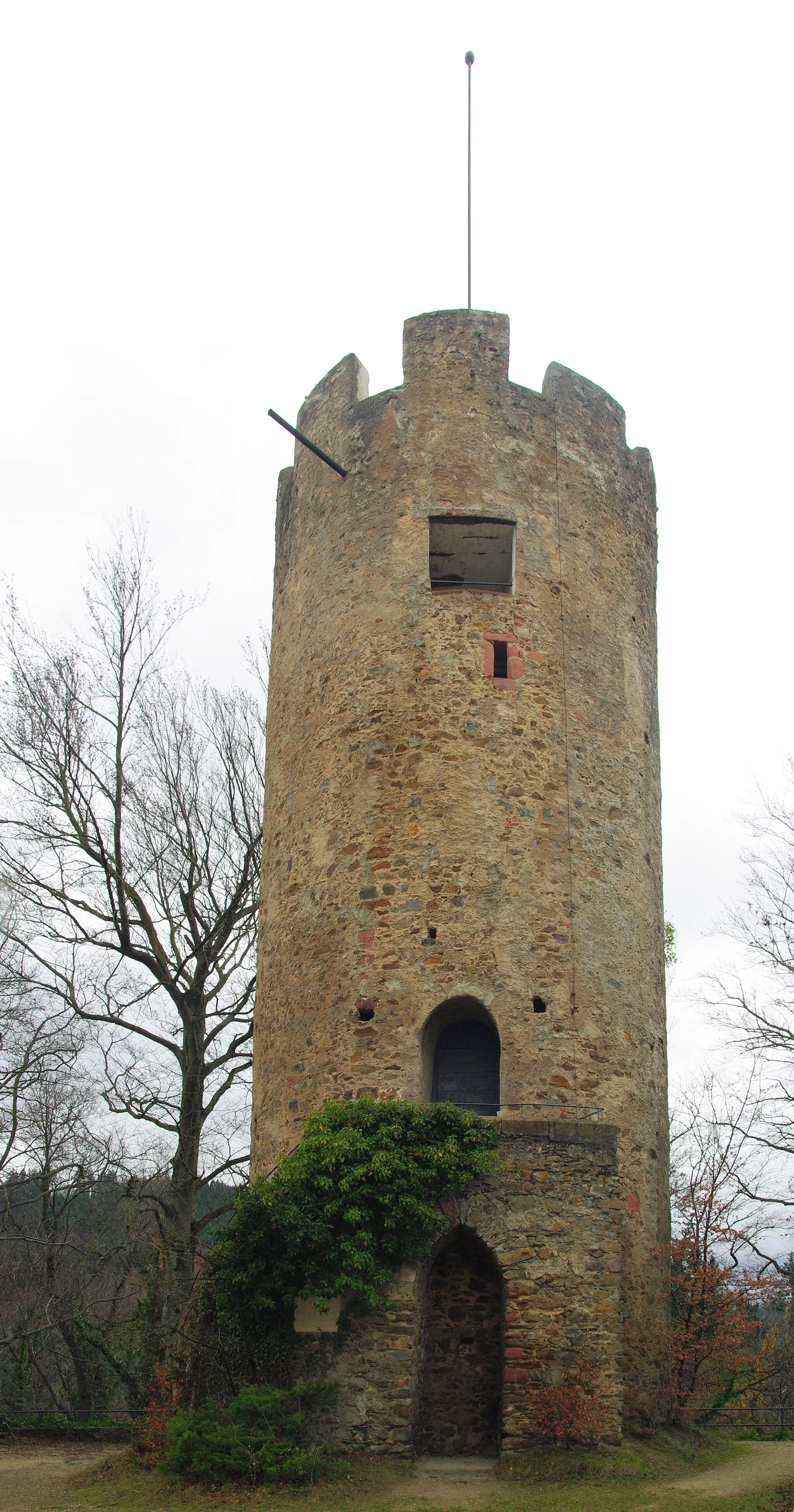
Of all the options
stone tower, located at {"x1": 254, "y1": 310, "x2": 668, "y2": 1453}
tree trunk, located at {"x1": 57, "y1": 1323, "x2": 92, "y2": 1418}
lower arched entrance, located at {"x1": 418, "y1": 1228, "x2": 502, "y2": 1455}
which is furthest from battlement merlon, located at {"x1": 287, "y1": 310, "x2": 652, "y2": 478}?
tree trunk, located at {"x1": 57, "y1": 1323, "x2": 92, "y2": 1418}

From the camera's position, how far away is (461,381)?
13.1 m

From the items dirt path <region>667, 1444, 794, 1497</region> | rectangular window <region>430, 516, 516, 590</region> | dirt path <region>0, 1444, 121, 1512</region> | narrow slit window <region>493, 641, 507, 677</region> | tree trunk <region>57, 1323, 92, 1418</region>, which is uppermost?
rectangular window <region>430, 516, 516, 590</region>

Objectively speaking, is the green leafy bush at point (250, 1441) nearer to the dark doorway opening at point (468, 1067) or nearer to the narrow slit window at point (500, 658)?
the dark doorway opening at point (468, 1067)

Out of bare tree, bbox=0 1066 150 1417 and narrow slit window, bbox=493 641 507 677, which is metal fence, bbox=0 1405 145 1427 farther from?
narrow slit window, bbox=493 641 507 677

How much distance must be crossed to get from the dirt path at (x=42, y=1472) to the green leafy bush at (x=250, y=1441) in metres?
0.95

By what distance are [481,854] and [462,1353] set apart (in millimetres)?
4192

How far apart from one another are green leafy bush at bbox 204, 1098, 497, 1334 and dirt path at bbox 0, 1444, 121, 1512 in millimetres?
1773

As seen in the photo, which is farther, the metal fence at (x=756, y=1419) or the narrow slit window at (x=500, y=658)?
the metal fence at (x=756, y=1419)

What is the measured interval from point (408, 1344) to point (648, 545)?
8985 millimetres

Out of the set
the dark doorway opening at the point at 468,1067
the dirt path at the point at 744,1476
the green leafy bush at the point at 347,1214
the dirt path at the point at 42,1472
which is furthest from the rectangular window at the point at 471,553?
the dirt path at the point at 42,1472

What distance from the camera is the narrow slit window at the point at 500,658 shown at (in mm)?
12000

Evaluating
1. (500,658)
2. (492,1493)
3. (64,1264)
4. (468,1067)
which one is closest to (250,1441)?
(492,1493)

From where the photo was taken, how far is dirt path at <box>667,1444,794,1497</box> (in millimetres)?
8781

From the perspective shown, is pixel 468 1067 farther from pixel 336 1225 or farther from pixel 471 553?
pixel 471 553
